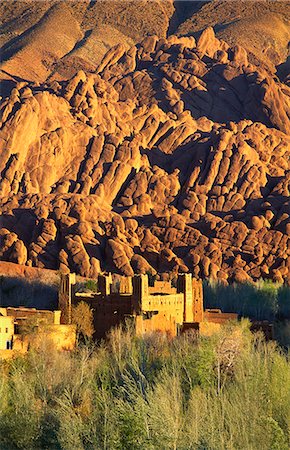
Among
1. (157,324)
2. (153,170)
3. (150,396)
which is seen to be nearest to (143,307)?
(157,324)

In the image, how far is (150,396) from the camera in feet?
139

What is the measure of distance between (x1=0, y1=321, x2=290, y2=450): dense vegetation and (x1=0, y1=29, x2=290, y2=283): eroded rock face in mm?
39146

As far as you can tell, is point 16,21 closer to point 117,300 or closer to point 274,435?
point 117,300

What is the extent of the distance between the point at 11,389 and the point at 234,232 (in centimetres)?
5299

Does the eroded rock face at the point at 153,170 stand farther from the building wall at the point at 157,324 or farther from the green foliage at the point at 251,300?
the building wall at the point at 157,324

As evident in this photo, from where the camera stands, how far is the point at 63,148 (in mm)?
114438

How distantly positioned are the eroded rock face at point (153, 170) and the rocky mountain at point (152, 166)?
0.12 metres

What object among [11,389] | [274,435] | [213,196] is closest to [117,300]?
[11,389]

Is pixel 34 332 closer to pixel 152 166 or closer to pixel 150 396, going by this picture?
Result: pixel 150 396

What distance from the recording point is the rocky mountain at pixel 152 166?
9650cm

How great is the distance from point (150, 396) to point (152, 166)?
75.6m

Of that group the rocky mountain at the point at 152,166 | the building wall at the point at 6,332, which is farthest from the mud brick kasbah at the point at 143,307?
the rocky mountain at the point at 152,166

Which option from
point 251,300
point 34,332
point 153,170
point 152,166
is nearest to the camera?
point 34,332

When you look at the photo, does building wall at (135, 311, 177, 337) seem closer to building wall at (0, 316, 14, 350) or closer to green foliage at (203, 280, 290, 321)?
building wall at (0, 316, 14, 350)
